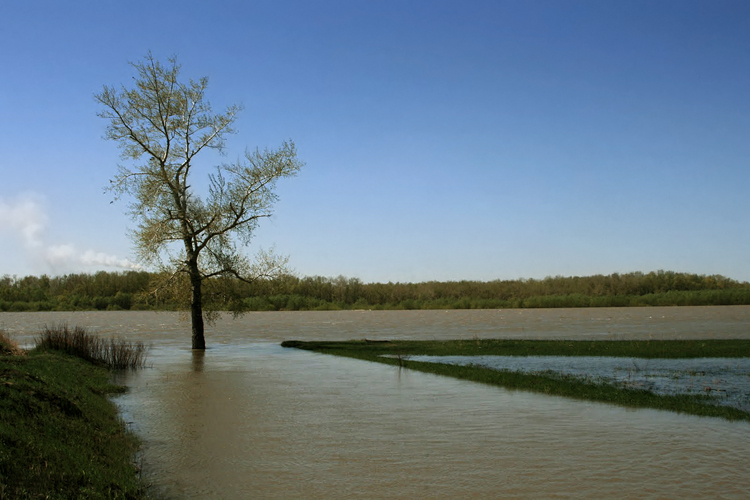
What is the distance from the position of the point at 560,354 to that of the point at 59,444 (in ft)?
64.5

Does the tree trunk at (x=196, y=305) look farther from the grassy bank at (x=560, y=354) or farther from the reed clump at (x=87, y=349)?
the reed clump at (x=87, y=349)

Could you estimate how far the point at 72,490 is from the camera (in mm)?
6441

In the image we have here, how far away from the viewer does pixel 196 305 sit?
27.5 m

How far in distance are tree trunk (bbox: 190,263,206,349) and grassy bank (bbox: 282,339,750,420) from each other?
4.63 metres

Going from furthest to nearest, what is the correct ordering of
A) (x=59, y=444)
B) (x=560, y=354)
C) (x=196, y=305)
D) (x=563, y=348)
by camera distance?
(x=196, y=305) < (x=563, y=348) < (x=560, y=354) < (x=59, y=444)

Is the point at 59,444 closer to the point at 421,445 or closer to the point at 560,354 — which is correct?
the point at 421,445

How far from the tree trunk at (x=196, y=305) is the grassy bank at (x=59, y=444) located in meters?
14.8

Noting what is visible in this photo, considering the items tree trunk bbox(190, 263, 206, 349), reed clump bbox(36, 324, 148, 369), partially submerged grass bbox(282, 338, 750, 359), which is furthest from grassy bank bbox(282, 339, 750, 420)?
reed clump bbox(36, 324, 148, 369)

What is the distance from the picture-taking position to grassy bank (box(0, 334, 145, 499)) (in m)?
6.30

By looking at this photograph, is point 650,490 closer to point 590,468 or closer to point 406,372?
point 590,468

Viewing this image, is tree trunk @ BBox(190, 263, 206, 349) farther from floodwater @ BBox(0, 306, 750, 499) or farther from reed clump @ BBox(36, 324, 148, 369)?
floodwater @ BBox(0, 306, 750, 499)

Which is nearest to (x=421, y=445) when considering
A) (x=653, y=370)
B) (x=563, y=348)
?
(x=653, y=370)

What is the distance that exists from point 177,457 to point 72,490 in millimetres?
2838

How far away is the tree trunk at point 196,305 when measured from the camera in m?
27.0
